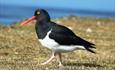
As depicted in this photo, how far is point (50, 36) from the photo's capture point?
49.2 feet

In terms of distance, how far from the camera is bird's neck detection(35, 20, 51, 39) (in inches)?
592

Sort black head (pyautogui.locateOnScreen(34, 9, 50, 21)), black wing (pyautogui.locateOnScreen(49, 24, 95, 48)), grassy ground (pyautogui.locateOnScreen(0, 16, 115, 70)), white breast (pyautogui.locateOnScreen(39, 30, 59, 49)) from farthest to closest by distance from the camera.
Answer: black head (pyautogui.locateOnScreen(34, 9, 50, 21)), grassy ground (pyautogui.locateOnScreen(0, 16, 115, 70)), black wing (pyautogui.locateOnScreen(49, 24, 95, 48)), white breast (pyautogui.locateOnScreen(39, 30, 59, 49))

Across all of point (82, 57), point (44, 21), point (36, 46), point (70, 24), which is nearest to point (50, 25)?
point (44, 21)

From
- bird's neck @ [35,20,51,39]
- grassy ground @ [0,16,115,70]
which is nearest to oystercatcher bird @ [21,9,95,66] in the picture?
bird's neck @ [35,20,51,39]

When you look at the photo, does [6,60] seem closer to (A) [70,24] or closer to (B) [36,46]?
(B) [36,46]

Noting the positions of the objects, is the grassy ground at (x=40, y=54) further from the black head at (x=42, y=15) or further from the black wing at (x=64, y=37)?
the black head at (x=42, y=15)

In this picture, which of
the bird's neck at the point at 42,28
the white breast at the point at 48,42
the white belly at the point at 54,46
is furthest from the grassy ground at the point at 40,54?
the bird's neck at the point at 42,28

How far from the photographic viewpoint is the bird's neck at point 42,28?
49.4ft

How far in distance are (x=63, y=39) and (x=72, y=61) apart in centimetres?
185

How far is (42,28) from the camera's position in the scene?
49.9 feet

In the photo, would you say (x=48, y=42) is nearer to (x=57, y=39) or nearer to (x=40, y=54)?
(x=57, y=39)

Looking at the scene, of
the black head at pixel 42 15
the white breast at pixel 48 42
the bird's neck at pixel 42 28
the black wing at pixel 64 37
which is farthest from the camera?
the black head at pixel 42 15

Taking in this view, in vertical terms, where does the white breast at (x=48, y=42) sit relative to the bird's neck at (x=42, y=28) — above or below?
below

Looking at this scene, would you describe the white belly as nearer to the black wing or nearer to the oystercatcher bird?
the oystercatcher bird
